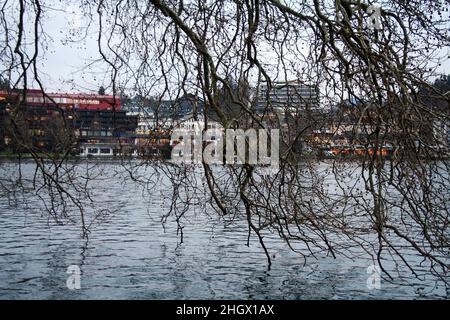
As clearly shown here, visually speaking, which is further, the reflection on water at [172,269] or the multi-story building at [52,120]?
the reflection on water at [172,269]

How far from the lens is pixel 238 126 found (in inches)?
256

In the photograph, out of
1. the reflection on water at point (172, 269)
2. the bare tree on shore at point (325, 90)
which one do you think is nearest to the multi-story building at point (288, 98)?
the bare tree on shore at point (325, 90)

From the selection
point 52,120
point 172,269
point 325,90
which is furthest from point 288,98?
point 172,269

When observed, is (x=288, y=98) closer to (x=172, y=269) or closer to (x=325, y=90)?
(x=325, y=90)

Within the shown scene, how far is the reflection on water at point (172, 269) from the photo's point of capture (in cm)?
852

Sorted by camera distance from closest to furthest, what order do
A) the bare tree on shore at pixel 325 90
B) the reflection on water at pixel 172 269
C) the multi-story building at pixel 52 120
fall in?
the bare tree on shore at pixel 325 90 < the multi-story building at pixel 52 120 < the reflection on water at pixel 172 269

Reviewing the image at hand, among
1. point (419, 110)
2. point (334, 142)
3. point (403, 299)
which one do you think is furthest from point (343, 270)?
point (419, 110)

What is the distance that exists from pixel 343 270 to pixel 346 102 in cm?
466

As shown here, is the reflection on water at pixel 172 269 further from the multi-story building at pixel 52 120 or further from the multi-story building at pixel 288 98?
the multi-story building at pixel 288 98

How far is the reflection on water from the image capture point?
8.52 metres

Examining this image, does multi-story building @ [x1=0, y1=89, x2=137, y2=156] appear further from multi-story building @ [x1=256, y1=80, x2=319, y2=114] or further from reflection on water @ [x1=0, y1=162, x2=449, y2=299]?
reflection on water @ [x1=0, y1=162, x2=449, y2=299]

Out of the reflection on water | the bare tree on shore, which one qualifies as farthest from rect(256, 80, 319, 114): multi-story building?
the reflection on water

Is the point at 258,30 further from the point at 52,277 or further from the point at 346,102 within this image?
the point at 52,277

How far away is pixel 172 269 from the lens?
10094 mm
